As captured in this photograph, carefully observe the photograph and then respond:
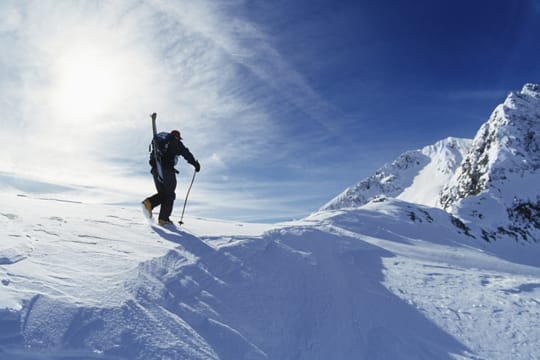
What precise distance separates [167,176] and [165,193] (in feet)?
1.52

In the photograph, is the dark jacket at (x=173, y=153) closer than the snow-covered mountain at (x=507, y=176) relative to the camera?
Yes

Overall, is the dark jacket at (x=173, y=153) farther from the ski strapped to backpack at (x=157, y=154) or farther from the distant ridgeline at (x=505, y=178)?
the distant ridgeline at (x=505, y=178)

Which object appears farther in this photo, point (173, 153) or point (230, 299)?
point (173, 153)

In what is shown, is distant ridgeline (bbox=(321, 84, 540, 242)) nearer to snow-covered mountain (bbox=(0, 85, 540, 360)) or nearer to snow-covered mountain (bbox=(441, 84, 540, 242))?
snow-covered mountain (bbox=(441, 84, 540, 242))

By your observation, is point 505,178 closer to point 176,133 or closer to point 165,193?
point 176,133

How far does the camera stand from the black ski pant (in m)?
8.40

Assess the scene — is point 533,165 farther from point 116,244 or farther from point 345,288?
point 116,244

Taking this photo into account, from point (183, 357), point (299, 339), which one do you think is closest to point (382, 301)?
point (299, 339)

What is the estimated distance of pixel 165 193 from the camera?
8.52 meters

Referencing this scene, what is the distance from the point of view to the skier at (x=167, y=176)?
844 cm

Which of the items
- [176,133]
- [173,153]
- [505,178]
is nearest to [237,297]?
[173,153]

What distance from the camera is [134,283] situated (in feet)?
14.5

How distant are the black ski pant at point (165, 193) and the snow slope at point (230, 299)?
2.38 feet

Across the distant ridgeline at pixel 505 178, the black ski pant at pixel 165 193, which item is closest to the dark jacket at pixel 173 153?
the black ski pant at pixel 165 193
